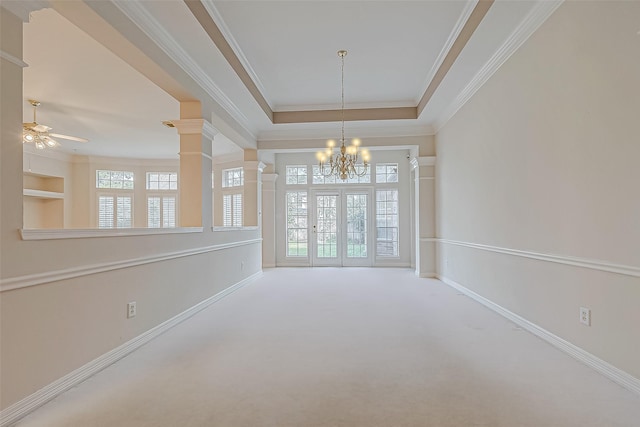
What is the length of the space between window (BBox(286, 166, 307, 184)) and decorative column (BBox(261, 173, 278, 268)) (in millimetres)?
349

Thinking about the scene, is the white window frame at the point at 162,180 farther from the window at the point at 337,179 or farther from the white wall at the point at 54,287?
the white wall at the point at 54,287

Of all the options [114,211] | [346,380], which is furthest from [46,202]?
[346,380]

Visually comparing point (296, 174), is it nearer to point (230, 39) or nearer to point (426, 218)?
point (426, 218)

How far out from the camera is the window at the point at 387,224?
823 centimetres

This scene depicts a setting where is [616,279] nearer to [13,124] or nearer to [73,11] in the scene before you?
[13,124]

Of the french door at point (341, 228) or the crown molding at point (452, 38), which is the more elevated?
the crown molding at point (452, 38)

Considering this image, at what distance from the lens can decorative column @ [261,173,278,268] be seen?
27.5ft

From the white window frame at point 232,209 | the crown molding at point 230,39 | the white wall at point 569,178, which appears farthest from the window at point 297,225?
the white wall at point 569,178

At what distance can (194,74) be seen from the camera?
3.87 metres

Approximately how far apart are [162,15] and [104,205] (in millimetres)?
8023

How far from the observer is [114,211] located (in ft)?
31.0

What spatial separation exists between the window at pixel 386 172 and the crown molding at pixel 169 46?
429 centimetres

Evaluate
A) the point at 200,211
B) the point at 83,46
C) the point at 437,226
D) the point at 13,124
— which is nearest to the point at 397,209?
the point at 437,226

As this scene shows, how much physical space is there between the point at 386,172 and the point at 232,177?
4.10m
